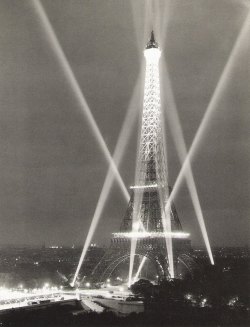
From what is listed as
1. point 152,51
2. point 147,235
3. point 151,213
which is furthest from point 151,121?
point 147,235

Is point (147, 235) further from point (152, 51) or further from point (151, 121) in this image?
point (152, 51)

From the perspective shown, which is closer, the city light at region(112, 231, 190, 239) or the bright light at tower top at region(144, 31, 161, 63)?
the city light at region(112, 231, 190, 239)

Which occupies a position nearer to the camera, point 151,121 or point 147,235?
point 147,235

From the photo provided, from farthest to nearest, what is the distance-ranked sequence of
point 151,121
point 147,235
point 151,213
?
point 151,121
point 151,213
point 147,235

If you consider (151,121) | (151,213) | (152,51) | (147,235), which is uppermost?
(152,51)

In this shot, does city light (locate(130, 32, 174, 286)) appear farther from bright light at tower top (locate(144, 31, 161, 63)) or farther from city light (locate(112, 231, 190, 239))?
city light (locate(112, 231, 190, 239))

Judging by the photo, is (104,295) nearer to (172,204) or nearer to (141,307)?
(141,307)

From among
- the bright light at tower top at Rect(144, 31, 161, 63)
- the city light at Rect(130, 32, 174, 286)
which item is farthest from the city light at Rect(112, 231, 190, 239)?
the bright light at tower top at Rect(144, 31, 161, 63)
